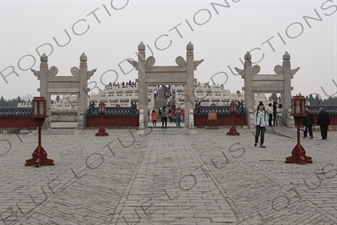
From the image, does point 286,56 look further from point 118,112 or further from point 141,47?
point 118,112

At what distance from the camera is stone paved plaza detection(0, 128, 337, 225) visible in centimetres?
562

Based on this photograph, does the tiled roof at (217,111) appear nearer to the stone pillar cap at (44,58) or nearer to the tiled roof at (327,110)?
the tiled roof at (327,110)

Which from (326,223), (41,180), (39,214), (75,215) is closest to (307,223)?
(326,223)

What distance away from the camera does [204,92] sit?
40500 mm

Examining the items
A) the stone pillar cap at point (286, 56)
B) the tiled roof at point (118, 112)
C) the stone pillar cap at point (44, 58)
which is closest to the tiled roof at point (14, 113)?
the stone pillar cap at point (44, 58)

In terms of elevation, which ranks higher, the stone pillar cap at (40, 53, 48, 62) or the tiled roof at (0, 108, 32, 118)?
the stone pillar cap at (40, 53, 48, 62)

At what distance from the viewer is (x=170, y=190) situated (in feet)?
23.9

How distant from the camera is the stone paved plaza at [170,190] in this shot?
5617 mm

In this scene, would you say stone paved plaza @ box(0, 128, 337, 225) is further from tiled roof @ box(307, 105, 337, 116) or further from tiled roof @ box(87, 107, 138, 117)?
tiled roof @ box(307, 105, 337, 116)

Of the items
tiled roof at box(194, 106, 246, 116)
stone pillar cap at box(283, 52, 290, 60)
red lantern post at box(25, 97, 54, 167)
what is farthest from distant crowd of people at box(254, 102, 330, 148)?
red lantern post at box(25, 97, 54, 167)

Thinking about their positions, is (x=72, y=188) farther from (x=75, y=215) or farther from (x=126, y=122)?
(x=126, y=122)

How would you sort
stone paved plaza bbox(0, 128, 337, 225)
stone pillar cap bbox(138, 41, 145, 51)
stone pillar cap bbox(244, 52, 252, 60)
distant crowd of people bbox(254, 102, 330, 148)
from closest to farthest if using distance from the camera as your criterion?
1. stone paved plaza bbox(0, 128, 337, 225)
2. distant crowd of people bbox(254, 102, 330, 148)
3. stone pillar cap bbox(138, 41, 145, 51)
4. stone pillar cap bbox(244, 52, 252, 60)

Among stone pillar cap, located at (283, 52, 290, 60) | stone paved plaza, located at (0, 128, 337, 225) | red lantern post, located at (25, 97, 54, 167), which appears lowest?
stone paved plaza, located at (0, 128, 337, 225)

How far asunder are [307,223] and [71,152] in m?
9.52
